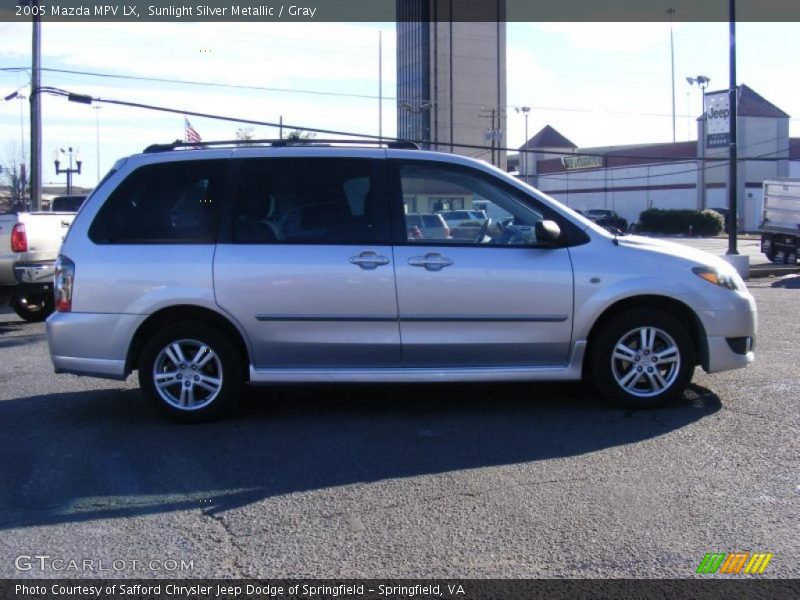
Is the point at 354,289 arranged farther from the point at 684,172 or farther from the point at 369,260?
the point at 684,172

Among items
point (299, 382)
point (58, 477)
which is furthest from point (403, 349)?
point (58, 477)

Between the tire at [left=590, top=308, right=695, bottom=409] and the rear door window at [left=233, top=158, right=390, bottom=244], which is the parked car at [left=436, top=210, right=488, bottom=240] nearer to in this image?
the rear door window at [left=233, top=158, right=390, bottom=244]

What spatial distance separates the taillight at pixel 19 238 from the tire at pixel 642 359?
895 centimetres

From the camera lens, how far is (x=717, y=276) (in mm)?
6594

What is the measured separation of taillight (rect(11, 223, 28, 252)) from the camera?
12.2 metres

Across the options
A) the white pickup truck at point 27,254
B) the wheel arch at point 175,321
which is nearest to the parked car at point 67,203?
the white pickup truck at point 27,254

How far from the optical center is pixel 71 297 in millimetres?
6418

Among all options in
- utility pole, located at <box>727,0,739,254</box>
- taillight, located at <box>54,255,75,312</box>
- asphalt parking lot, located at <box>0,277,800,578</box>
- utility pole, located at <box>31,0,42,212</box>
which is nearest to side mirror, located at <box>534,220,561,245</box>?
asphalt parking lot, located at <box>0,277,800,578</box>

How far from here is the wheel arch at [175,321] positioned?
254 inches

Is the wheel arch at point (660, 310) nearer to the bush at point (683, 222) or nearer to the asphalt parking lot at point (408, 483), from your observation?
the asphalt parking lot at point (408, 483)

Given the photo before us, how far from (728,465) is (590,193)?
236 ft

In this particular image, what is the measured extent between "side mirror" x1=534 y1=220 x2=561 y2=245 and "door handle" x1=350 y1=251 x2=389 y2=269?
3.73 feet

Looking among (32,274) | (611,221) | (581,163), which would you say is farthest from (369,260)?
(581,163)

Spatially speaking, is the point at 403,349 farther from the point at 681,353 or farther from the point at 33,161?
the point at 33,161
